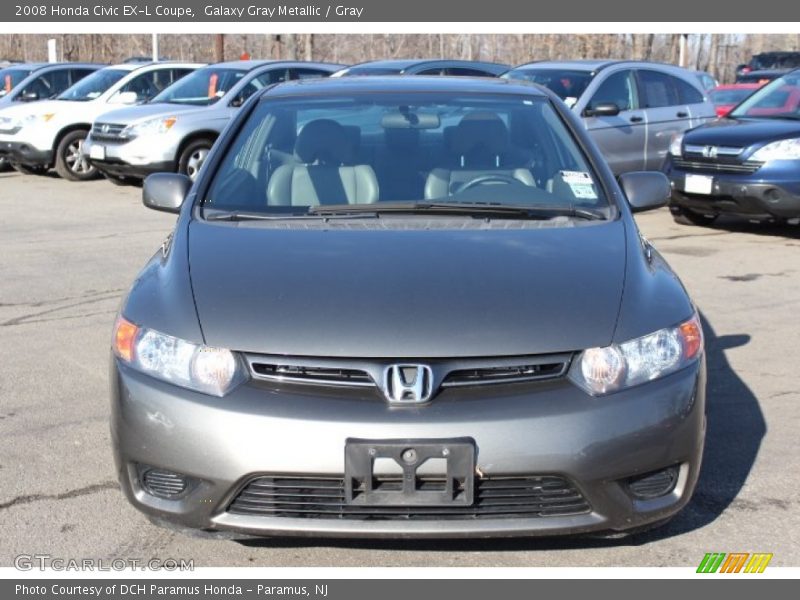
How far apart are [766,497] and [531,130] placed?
1.86 m

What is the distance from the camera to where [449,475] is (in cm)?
308

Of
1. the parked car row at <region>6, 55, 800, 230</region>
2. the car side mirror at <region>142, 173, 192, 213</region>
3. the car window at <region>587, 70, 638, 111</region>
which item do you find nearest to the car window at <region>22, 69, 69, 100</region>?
the parked car row at <region>6, 55, 800, 230</region>

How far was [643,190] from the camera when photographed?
4738 millimetres

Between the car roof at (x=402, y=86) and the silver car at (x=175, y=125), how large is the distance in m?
8.88

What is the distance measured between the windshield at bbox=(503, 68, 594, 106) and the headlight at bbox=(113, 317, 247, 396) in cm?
942

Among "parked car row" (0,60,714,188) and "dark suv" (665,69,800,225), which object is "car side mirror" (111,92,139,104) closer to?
"parked car row" (0,60,714,188)

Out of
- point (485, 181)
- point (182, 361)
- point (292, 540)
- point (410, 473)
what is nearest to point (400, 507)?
point (410, 473)

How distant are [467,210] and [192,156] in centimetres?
1036

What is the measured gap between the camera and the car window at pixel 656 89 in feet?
42.3

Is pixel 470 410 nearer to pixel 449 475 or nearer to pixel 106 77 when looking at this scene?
pixel 449 475

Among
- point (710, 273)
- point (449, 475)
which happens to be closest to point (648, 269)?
point (449, 475)

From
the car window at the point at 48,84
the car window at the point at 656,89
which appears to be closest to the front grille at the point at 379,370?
the car window at the point at 656,89

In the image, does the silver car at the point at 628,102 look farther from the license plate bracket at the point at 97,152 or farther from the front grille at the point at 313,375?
the front grille at the point at 313,375

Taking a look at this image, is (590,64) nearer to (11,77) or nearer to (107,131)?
(107,131)
